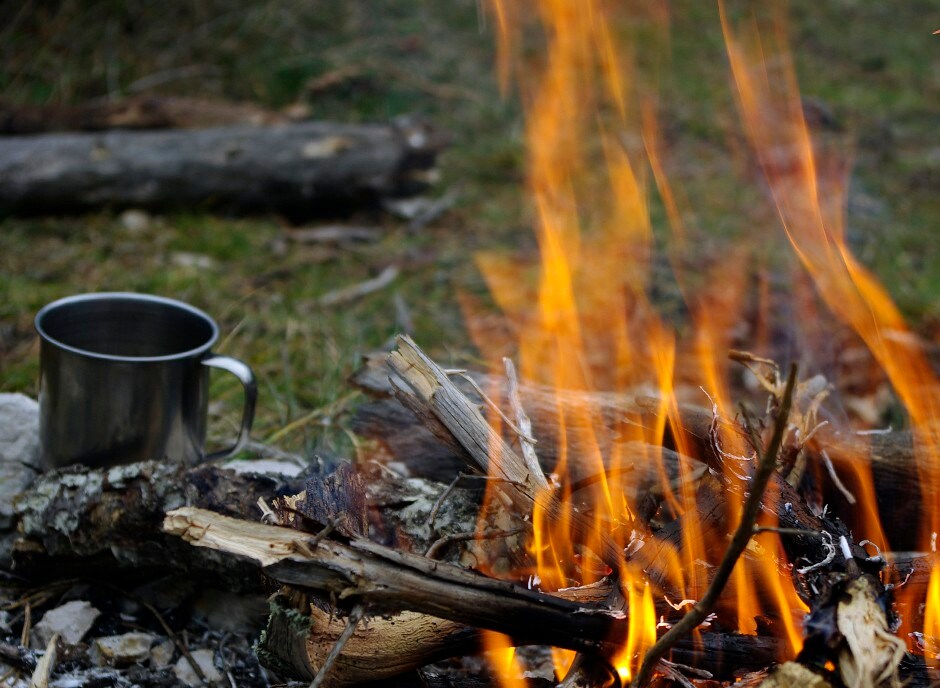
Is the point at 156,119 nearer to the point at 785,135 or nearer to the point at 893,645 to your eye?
the point at 785,135

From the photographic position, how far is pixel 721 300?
409cm

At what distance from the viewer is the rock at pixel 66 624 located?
5.69ft

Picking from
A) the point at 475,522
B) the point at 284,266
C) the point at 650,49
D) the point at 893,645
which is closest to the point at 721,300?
the point at 284,266

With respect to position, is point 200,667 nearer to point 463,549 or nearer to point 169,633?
point 169,633

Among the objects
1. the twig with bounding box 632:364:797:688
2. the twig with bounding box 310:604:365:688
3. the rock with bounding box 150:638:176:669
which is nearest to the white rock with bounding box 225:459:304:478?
the rock with bounding box 150:638:176:669

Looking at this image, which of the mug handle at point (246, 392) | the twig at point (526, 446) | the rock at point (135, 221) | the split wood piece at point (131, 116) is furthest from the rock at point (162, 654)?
the split wood piece at point (131, 116)

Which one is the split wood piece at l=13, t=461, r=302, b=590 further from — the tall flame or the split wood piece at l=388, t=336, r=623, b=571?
the tall flame

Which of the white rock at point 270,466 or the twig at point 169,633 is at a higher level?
the white rock at point 270,466

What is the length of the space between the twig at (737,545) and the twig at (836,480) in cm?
61

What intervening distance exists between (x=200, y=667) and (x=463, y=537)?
0.60 m

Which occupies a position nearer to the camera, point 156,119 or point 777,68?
point 156,119

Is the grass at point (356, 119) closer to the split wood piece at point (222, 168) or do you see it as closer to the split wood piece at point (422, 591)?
the split wood piece at point (222, 168)

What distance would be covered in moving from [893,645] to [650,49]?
21.2 ft

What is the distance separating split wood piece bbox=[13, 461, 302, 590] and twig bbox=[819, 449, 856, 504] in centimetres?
107
